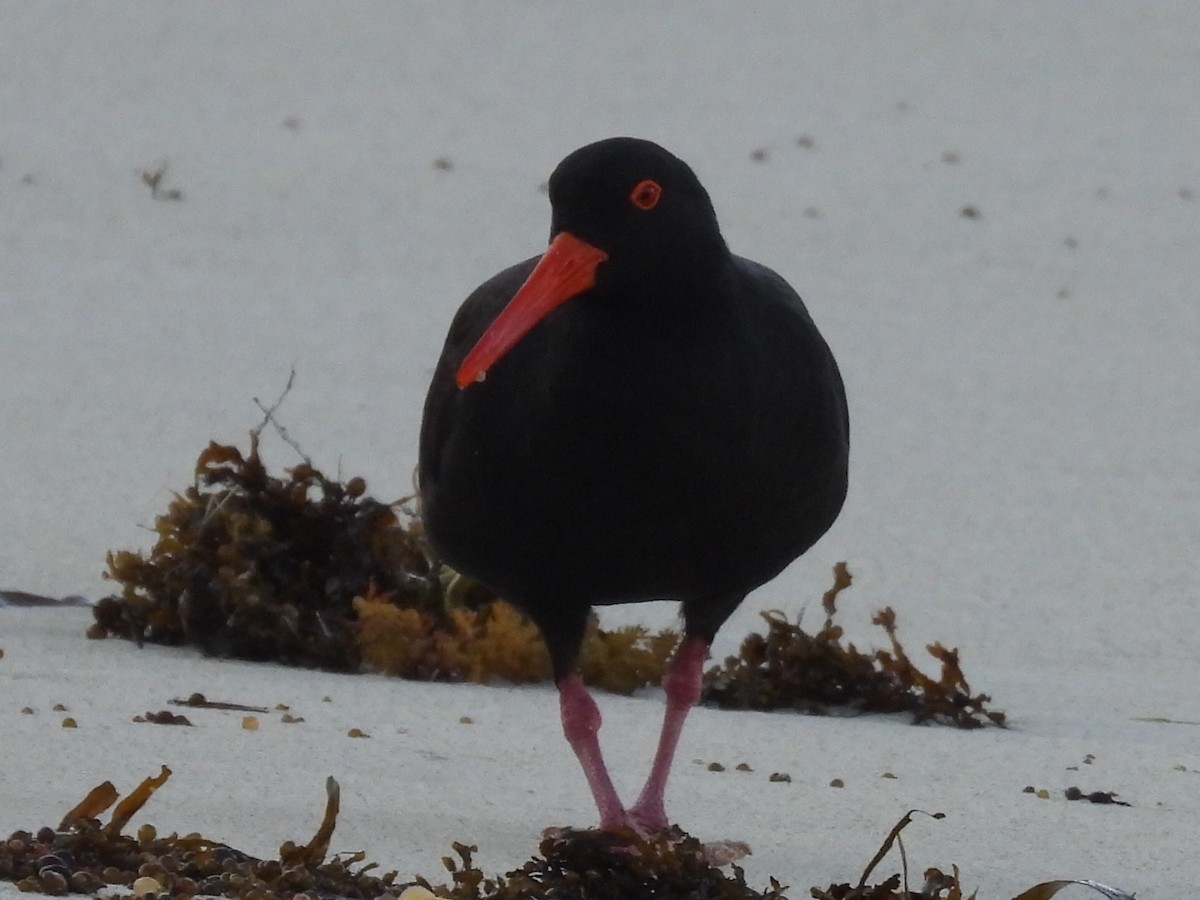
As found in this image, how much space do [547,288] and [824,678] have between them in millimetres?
2055

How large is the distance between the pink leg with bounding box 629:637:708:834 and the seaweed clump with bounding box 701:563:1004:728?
887 mm

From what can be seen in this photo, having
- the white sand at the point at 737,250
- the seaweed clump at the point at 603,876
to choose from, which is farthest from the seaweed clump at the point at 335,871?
the white sand at the point at 737,250

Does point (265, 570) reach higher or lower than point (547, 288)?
lower

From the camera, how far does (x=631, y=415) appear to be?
4.09m

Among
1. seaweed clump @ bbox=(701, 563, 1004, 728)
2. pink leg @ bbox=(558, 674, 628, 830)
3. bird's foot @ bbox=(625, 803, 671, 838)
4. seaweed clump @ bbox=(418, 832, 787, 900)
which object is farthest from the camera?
seaweed clump @ bbox=(701, 563, 1004, 728)

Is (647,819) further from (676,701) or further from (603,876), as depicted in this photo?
(603,876)

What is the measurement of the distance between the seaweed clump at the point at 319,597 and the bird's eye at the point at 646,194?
73.9 inches

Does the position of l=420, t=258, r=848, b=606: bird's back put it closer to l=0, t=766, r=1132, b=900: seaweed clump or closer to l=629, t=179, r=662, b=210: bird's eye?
l=629, t=179, r=662, b=210: bird's eye

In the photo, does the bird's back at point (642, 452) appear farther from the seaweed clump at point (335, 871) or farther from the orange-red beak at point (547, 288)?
the seaweed clump at point (335, 871)

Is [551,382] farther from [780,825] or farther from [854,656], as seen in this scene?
[854,656]

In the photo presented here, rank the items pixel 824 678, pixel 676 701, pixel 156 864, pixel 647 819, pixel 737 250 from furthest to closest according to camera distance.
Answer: pixel 737 250
pixel 824 678
pixel 676 701
pixel 647 819
pixel 156 864

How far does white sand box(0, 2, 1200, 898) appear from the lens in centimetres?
468

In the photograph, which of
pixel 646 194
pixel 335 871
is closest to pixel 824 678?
pixel 646 194

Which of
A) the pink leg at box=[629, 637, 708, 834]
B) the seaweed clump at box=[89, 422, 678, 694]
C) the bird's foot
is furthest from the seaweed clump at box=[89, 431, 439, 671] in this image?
the bird's foot
